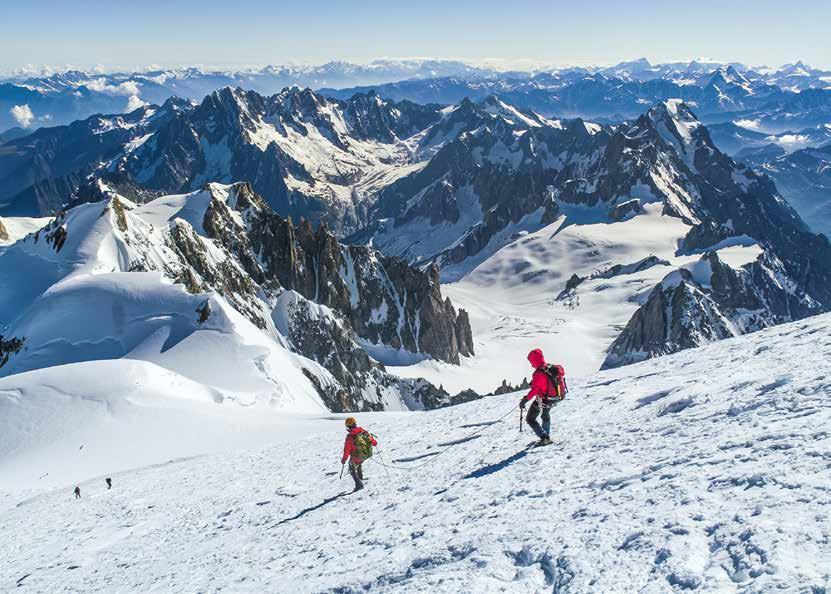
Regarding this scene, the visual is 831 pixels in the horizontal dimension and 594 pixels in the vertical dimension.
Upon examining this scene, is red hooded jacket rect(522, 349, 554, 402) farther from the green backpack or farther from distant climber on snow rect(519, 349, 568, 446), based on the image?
the green backpack

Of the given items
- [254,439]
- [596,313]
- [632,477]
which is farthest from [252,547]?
[596,313]

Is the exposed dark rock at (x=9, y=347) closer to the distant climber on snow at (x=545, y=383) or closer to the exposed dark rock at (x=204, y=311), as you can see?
the exposed dark rock at (x=204, y=311)

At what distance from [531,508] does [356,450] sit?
7.12 m

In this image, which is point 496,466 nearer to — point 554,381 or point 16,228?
point 554,381

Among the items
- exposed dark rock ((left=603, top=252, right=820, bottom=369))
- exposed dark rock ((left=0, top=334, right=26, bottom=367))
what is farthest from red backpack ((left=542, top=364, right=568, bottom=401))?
exposed dark rock ((left=603, top=252, right=820, bottom=369))

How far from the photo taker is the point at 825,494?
8.59 meters

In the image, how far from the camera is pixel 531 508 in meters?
11.8

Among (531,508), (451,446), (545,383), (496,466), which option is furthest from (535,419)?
(451,446)

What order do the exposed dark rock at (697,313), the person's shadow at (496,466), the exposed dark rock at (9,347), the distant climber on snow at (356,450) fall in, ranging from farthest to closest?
the exposed dark rock at (697,313)
the exposed dark rock at (9,347)
the distant climber on snow at (356,450)
the person's shadow at (496,466)

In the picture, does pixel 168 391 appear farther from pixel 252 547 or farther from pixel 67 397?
pixel 252 547

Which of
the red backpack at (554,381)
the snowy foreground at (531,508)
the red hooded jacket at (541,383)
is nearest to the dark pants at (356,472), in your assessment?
the snowy foreground at (531,508)

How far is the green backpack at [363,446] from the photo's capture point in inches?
688

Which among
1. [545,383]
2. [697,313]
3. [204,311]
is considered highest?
[545,383]

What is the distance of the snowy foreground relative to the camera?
870 centimetres
